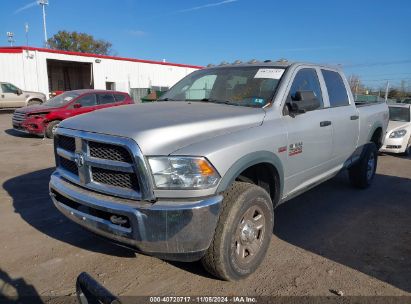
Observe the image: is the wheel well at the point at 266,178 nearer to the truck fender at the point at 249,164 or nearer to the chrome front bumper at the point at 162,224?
the truck fender at the point at 249,164

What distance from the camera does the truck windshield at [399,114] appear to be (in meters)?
10.2

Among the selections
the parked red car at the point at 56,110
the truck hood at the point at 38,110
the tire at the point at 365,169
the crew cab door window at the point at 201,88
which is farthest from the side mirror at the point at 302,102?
the truck hood at the point at 38,110

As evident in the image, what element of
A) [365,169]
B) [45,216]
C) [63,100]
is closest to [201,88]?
[45,216]

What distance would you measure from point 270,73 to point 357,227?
2.27m

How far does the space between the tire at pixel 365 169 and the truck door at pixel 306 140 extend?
161 centimetres

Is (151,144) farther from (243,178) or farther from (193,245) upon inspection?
(243,178)

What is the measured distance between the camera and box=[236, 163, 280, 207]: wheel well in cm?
354

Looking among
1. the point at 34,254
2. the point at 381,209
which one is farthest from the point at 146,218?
the point at 381,209

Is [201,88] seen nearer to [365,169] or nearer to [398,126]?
[365,169]

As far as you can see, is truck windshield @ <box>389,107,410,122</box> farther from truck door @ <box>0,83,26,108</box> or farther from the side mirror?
truck door @ <box>0,83,26,108</box>

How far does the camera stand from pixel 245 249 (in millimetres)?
3266

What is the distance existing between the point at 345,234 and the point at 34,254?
352cm

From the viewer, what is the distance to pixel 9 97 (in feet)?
66.8

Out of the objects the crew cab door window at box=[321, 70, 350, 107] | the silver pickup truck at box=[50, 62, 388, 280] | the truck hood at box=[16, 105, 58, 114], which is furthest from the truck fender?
the truck hood at box=[16, 105, 58, 114]
